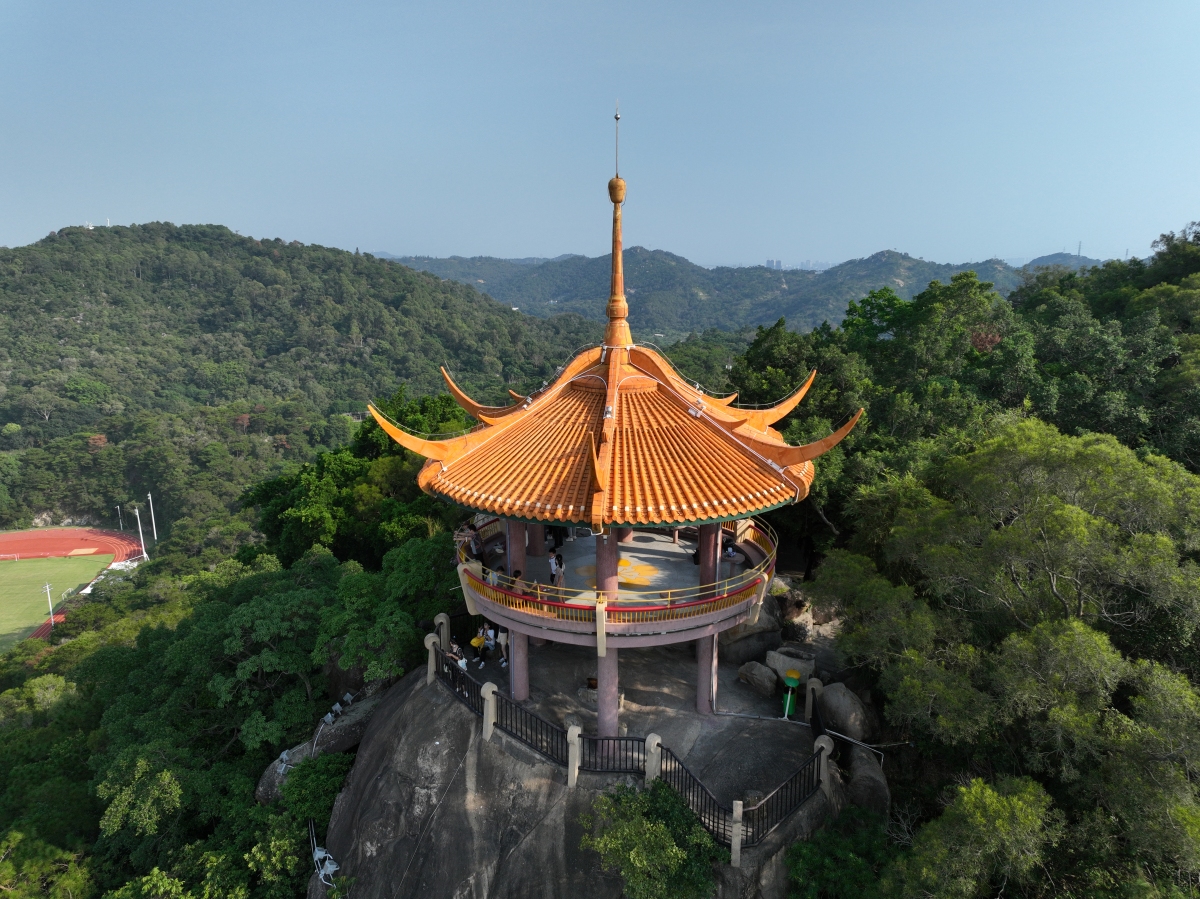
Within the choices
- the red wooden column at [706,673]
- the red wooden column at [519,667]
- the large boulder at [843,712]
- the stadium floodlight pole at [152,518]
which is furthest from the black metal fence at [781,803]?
the stadium floodlight pole at [152,518]

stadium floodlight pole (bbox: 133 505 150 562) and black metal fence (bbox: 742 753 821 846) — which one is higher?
black metal fence (bbox: 742 753 821 846)


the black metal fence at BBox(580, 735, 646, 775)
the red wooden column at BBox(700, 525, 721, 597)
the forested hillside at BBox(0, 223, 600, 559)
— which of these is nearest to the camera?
the black metal fence at BBox(580, 735, 646, 775)

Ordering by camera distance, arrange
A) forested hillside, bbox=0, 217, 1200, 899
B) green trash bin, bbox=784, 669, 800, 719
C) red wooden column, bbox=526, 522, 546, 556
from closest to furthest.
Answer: forested hillside, bbox=0, 217, 1200, 899, green trash bin, bbox=784, 669, 800, 719, red wooden column, bbox=526, 522, 546, 556

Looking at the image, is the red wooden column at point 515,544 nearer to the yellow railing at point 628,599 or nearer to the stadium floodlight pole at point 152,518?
the yellow railing at point 628,599

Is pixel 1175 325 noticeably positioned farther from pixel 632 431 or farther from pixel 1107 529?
pixel 632 431

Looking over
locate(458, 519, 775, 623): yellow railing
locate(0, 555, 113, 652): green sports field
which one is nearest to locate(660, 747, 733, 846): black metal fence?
locate(458, 519, 775, 623): yellow railing

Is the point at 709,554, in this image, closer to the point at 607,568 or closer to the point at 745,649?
the point at 607,568

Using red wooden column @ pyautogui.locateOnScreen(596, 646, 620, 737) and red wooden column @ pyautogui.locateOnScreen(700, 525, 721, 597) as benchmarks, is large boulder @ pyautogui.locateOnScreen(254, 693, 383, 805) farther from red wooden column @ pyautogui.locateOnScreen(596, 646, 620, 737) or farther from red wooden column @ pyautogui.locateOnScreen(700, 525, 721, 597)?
red wooden column @ pyautogui.locateOnScreen(700, 525, 721, 597)

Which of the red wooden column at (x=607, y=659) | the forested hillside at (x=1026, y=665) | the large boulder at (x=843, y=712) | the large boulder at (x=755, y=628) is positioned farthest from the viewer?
Result: the large boulder at (x=755, y=628)
